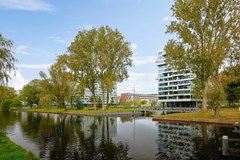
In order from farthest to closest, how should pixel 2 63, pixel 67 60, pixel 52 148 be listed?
pixel 67 60, pixel 2 63, pixel 52 148

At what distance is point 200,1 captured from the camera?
42594 mm

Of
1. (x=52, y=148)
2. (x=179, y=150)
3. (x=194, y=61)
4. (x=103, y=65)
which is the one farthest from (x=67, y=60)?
(x=179, y=150)

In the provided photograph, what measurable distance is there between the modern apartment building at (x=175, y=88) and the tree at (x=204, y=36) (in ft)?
258

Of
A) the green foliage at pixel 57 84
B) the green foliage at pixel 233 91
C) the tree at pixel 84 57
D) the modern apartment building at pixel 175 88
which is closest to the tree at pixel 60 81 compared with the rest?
the green foliage at pixel 57 84

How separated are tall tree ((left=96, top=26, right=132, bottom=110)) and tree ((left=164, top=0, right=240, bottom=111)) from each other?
2858 centimetres

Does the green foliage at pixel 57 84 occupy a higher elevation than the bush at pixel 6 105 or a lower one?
higher

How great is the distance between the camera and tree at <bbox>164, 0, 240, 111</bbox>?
41.9m

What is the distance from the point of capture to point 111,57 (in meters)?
74.4

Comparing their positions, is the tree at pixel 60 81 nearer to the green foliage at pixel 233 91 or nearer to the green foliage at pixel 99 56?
the green foliage at pixel 99 56

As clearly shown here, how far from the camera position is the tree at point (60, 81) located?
81144 millimetres

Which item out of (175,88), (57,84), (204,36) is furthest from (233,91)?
(57,84)

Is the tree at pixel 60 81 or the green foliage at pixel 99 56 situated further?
the tree at pixel 60 81

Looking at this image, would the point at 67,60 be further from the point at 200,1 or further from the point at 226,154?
the point at 226,154

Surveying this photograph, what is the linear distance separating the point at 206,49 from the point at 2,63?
38.5m
